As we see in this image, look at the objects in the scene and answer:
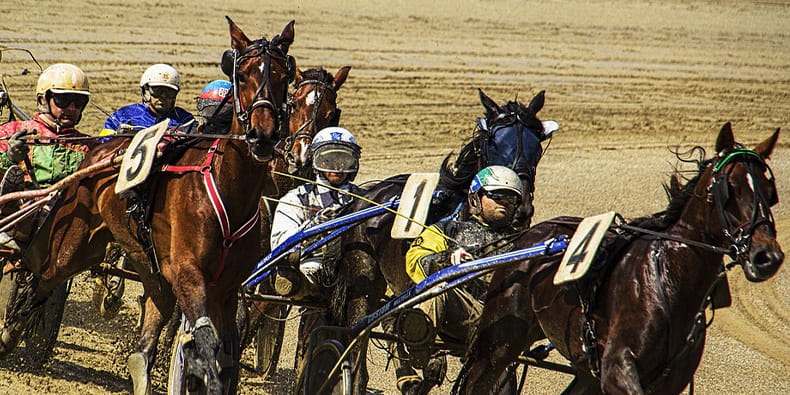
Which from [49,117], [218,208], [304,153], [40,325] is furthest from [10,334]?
[304,153]

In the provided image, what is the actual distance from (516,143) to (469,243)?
109 cm

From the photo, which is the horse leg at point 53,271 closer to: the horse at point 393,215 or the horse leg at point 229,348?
the horse leg at point 229,348

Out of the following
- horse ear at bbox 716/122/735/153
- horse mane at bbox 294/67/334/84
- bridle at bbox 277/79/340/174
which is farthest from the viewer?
horse mane at bbox 294/67/334/84

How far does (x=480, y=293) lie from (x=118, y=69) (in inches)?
512

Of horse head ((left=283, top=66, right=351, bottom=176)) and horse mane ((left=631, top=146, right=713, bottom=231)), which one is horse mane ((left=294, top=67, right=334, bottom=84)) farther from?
horse mane ((left=631, top=146, right=713, bottom=231))

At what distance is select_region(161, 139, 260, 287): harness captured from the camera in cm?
556

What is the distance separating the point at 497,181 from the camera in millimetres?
5699

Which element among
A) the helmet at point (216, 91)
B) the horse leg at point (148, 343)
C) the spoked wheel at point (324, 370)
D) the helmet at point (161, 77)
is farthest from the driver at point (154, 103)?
the spoked wheel at point (324, 370)

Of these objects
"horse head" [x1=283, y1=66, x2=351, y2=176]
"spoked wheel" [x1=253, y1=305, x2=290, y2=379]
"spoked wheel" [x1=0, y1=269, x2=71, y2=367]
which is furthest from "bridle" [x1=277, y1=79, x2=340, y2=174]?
"spoked wheel" [x1=0, y1=269, x2=71, y2=367]

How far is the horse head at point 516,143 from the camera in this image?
21.2 ft

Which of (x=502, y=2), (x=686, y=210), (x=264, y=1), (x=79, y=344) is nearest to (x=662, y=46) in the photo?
(x=502, y=2)

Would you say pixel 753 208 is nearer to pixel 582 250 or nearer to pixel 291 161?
pixel 582 250

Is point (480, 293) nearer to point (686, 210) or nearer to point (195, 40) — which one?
point (686, 210)

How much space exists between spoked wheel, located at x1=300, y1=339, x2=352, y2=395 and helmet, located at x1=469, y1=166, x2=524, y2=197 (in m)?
1.19
